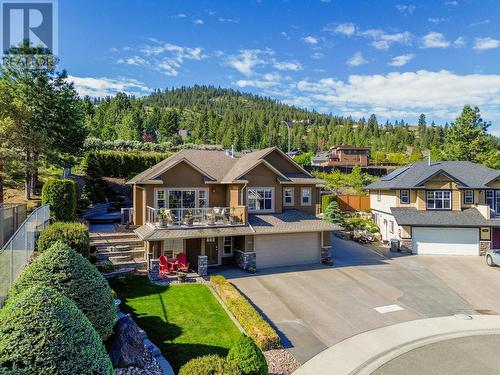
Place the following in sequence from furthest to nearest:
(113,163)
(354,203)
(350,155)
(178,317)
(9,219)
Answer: (350,155), (113,163), (354,203), (9,219), (178,317)

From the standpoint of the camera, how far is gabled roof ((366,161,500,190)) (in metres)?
26.0

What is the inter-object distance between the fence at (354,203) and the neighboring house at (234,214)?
13012 mm

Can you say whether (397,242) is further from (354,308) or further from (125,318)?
(125,318)

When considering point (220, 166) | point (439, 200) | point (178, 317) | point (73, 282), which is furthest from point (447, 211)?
point (73, 282)

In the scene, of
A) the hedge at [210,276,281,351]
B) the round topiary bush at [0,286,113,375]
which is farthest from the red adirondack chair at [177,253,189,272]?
the round topiary bush at [0,286,113,375]

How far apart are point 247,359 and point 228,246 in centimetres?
1431

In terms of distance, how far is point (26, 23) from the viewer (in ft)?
59.0

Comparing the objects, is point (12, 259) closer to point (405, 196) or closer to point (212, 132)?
point (405, 196)

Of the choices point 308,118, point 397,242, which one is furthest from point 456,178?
point 308,118

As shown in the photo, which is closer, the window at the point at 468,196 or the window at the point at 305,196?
the window at the point at 305,196

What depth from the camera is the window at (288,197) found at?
79.4 ft

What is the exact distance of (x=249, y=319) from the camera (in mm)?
12570

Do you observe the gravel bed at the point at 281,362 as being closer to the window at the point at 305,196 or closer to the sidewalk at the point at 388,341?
the sidewalk at the point at 388,341

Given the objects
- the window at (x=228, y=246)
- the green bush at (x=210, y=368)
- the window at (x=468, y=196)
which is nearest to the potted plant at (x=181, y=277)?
the window at (x=228, y=246)
